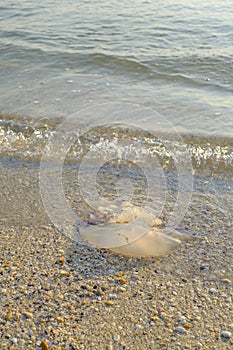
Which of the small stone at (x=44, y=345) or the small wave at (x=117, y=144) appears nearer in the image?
the small stone at (x=44, y=345)

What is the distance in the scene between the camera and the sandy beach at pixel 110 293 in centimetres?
247

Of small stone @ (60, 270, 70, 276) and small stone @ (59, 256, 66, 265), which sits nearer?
small stone @ (60, 270, 70, 276)

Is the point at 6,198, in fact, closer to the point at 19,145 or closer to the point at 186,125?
the point at 19,145

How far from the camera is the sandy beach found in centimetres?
247

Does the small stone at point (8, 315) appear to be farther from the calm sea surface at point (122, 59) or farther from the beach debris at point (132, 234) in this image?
the calm sea surface at point (122, 59)

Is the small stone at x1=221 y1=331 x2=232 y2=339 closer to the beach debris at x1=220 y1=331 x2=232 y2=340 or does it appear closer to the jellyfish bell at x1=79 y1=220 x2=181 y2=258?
the beach debris at x1=220 y1=331 x2=232 y2=340

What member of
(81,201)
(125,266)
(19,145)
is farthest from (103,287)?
(19,145)

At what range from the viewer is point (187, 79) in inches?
282

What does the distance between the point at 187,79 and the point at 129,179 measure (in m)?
3.49

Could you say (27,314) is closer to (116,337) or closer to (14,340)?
(14,340)

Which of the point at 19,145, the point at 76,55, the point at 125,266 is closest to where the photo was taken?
the point at 125,266

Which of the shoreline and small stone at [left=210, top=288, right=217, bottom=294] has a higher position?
the shoreline

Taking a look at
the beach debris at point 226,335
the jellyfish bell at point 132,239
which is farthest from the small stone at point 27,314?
the beach debris at point 226,335

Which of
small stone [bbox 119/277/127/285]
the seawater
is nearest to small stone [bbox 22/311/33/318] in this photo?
small stone [bbox 119/277/127/285]
